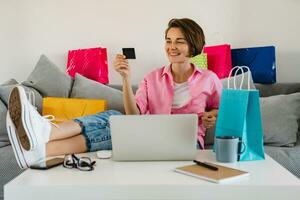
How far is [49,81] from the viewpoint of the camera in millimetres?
2555

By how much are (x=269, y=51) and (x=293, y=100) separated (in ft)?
1.39

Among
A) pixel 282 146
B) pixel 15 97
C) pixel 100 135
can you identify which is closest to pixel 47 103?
pixel 100 135

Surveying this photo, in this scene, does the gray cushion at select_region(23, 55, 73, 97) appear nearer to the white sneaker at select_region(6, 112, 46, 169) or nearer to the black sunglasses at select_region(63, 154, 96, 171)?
the white sneaker at select_region(6, 112, 46, 169)

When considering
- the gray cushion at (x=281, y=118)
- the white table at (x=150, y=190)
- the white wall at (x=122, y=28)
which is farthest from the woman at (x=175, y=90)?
the white wall at (x=122, y=28)

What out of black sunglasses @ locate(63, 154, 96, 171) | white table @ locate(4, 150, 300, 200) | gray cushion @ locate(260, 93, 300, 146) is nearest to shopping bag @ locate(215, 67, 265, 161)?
white table @ locate(4, 150, 300, 200)

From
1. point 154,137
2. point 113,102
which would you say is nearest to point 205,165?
point 154,137

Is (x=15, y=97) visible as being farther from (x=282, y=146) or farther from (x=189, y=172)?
(x=282, y=146)

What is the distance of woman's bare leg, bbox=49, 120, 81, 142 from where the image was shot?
1.46 m

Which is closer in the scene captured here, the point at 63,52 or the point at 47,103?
the point at 47,103

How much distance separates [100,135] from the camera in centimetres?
161

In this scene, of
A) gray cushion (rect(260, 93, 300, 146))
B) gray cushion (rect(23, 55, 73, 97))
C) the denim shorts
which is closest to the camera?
the denim shorts

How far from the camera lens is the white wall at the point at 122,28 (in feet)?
9.23

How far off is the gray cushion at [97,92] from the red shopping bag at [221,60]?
65 cm

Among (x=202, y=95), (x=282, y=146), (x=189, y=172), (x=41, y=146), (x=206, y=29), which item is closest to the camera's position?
(x=189, y=172)
